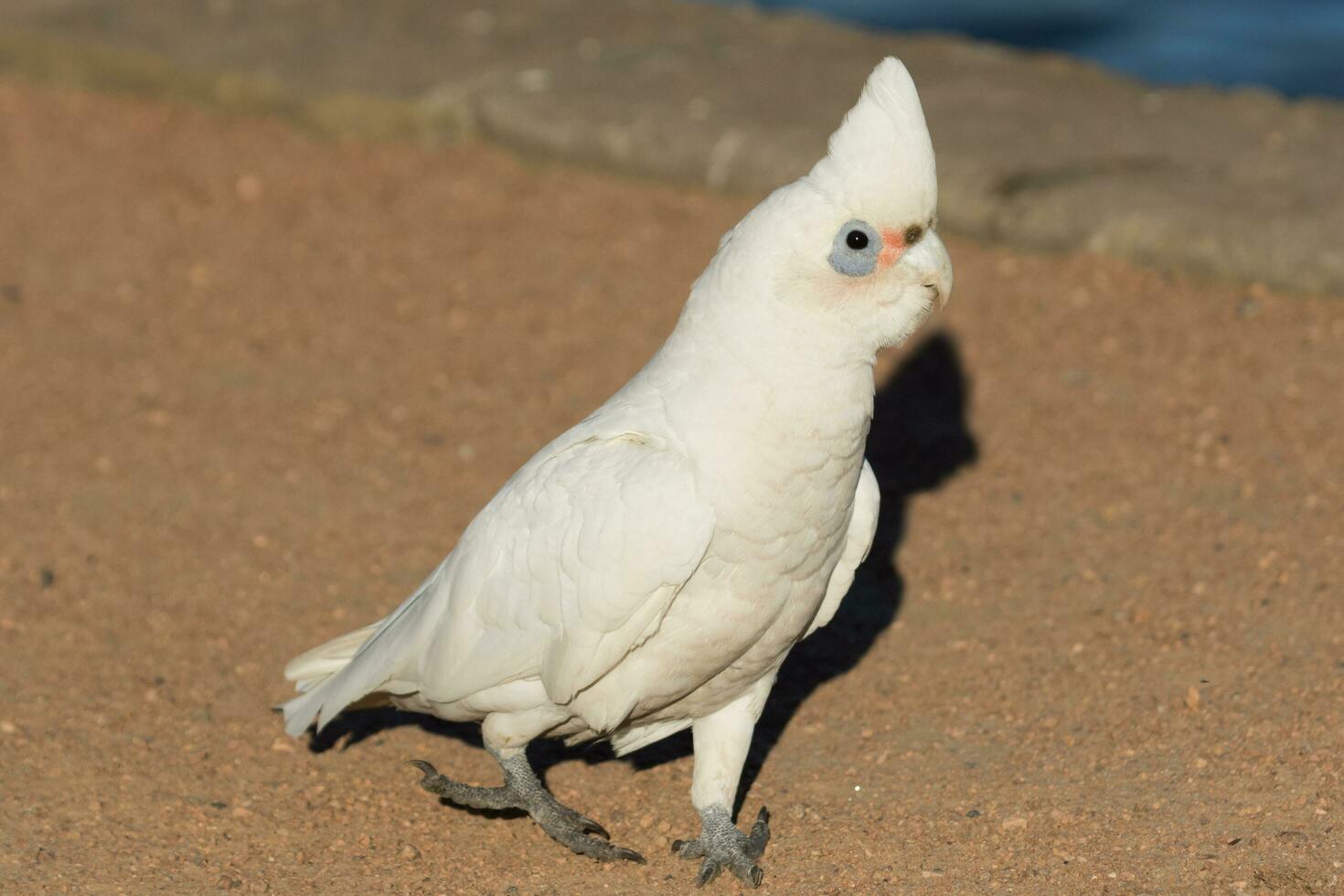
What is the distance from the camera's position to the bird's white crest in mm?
3629

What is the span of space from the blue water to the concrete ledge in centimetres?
464

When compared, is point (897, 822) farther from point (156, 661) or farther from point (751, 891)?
point (156, 661)

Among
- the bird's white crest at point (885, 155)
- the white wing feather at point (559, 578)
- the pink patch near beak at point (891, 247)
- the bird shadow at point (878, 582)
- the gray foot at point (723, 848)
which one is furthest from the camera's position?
the bird shadow at point (878, 582)

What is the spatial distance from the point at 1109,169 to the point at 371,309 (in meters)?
3.74

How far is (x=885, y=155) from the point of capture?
12.0ft

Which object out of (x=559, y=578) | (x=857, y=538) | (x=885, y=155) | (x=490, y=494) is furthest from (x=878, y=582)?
(x=885, y=155)

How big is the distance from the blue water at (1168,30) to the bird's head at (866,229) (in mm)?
9886

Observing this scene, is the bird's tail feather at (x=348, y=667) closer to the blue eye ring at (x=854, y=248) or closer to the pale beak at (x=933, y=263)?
the blue eye ring at (x=854, y=248)

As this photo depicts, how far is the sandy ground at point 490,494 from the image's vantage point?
437 cm

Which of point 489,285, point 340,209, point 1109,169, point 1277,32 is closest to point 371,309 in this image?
point 489,285

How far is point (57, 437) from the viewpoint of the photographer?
6.66 metres

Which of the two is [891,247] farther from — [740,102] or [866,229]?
[740,102]

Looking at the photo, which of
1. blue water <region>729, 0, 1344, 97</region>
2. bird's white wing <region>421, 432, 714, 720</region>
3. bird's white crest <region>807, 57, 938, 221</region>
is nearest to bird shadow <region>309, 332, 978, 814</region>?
bird's white wing <region>421, 432, 714, 720</region>

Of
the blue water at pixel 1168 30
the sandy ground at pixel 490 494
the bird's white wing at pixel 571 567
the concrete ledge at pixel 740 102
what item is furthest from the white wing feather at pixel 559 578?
the blue water at pixel 1168 30
